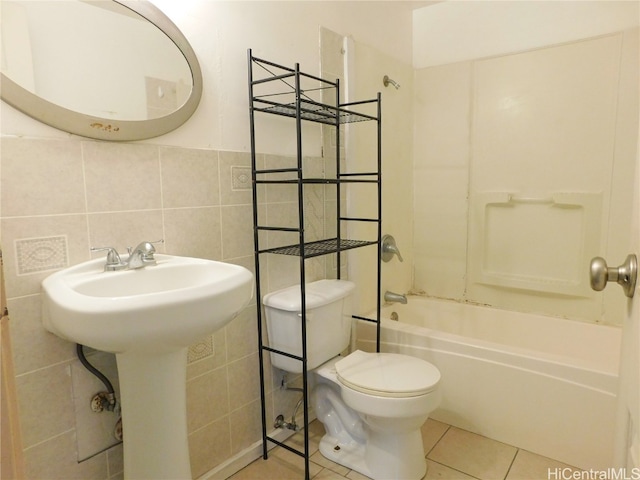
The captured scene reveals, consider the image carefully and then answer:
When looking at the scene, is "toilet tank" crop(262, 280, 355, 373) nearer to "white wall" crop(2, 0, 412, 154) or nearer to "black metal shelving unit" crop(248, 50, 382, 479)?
"black metal shelving unit" crop(248, 50, 382, 479)

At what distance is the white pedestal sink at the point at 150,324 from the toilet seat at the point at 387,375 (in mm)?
636

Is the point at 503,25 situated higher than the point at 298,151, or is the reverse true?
the point at 503,25

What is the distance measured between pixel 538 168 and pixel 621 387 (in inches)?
70.4

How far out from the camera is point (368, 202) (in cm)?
223

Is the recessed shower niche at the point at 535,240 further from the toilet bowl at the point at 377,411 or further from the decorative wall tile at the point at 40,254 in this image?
the decorative wall tile at the point at 40,254

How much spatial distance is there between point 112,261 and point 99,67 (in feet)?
1.82

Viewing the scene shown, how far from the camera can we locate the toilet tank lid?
62.5 inches

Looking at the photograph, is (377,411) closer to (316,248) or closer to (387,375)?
(387,375)

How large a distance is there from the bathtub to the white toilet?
20cm

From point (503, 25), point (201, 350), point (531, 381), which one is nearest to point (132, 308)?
point (201, 350)

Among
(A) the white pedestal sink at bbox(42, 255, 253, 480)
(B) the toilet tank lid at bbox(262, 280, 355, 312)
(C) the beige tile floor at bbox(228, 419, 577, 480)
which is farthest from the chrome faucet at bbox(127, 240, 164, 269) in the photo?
(C) the beige tile floor at bbox(228, 419, 577, 480)

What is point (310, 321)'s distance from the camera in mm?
1615

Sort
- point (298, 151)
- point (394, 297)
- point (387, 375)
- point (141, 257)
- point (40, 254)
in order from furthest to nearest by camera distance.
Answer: point (394, 297), point (387, 375), point (298, 151), point (141, 257), point (40, 254)

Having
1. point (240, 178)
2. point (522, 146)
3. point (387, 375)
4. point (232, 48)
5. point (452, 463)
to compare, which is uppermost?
point (232, 48)
